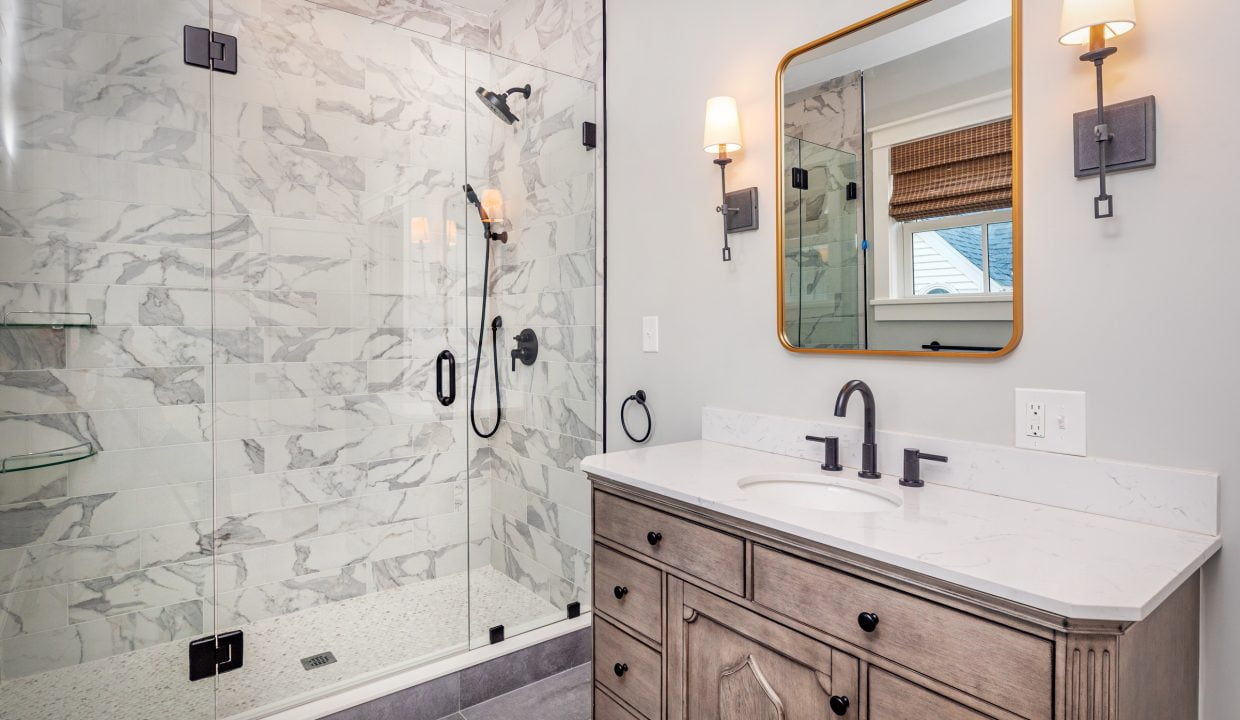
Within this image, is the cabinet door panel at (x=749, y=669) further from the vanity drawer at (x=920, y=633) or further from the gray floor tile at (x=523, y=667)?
the gray floor tile at (x=523, y=667)

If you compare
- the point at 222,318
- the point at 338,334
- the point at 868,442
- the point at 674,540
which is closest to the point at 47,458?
the point at 222,318

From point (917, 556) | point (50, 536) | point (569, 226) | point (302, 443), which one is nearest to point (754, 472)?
point (917, 556)

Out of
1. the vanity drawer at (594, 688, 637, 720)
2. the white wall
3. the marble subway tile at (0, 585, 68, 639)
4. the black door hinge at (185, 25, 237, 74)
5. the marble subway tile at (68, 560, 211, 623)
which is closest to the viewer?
the white wall

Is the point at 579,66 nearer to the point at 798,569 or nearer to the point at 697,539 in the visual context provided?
the point at 697,539

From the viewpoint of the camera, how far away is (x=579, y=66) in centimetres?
259

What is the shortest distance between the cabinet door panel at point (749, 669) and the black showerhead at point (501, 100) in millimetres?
1889

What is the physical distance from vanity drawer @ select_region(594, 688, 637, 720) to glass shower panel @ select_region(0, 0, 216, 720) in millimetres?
1166

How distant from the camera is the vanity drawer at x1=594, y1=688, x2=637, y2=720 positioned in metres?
1.60

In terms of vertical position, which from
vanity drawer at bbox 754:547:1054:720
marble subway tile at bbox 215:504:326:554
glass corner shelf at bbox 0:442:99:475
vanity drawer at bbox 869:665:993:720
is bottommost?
marble subway tile at bbox 215:504:326:554

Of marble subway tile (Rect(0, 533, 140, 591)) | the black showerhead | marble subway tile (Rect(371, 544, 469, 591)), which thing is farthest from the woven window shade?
marble subway tile (Rect(0, 533, 140, 591))

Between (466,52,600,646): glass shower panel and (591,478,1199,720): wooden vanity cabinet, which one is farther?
(466,52,600,646): glass shower panel

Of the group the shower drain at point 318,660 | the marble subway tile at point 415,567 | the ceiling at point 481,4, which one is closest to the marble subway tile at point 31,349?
the shower drain at point 318,660

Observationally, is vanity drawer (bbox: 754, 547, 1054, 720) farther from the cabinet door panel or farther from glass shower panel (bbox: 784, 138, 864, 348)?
glass shower panel (bbox: 784, 138, 864, 348)

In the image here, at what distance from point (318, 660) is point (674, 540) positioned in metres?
1.41
